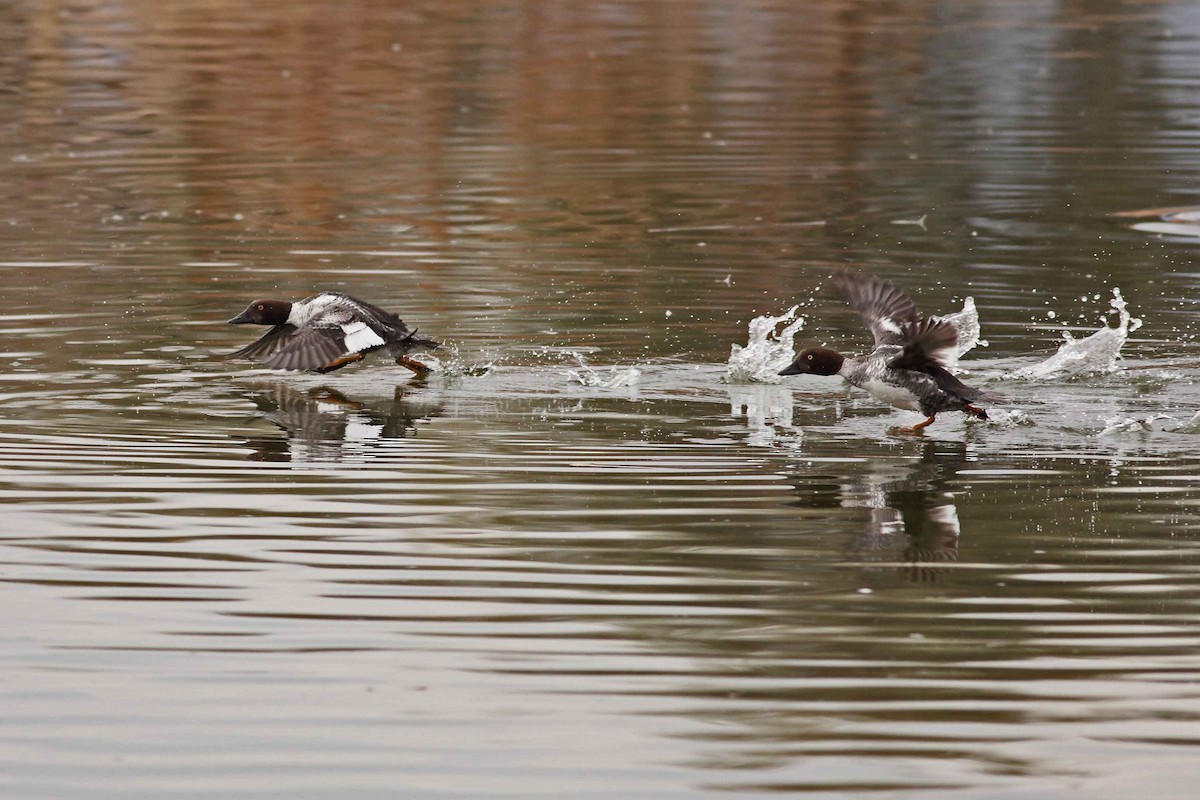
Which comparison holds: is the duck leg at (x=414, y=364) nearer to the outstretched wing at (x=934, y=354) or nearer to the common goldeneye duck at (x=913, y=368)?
the common goldeneye duck at (x=913, y=368)

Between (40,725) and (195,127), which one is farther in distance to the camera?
(195,127)

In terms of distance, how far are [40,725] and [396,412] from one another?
18.6 ft

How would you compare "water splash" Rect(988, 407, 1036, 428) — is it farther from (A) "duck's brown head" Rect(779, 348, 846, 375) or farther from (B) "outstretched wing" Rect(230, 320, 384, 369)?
(B) "outstretched wing" Rect(230, 320, 384, 369)

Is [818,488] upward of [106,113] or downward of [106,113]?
downward

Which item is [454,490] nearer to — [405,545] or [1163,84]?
[405,545]

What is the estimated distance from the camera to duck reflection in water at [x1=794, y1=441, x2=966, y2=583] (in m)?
8.69

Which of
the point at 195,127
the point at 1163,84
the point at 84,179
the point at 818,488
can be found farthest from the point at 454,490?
the point at 1163,84

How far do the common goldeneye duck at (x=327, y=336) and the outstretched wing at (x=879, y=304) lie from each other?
2755mm

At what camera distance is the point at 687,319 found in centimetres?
1457

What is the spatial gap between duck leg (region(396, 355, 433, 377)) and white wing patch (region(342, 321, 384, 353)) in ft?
1.31

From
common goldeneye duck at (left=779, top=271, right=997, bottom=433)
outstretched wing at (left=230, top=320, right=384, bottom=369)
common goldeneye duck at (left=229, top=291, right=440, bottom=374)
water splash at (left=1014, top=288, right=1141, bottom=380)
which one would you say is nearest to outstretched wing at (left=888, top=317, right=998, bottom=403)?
common goldeneye duck at (left=779, top=271, right=997, bottom=433)

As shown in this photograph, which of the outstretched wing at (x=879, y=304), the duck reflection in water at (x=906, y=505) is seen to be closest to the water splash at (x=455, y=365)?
the outstretched wing at (x=879, y=304)

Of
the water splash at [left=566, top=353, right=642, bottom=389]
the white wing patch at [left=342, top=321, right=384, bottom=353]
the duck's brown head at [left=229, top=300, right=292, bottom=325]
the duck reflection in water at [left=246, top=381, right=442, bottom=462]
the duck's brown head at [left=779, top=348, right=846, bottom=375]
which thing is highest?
the duck's brown head at [left=229, top=300, right=292, bottom=325]

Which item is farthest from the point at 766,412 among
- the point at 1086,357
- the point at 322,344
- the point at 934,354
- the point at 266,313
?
the point at 266,313
